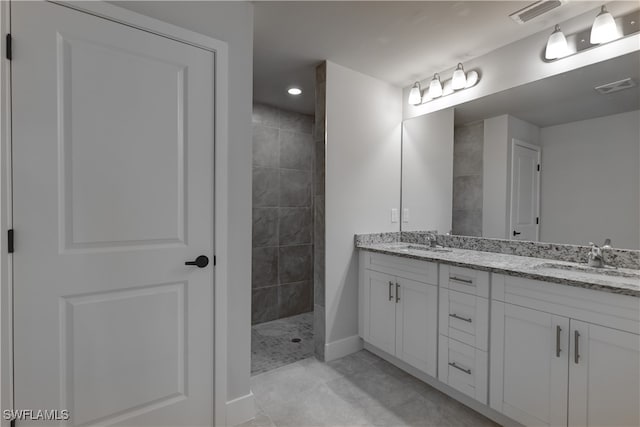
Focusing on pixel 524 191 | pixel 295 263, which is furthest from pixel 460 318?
pixel 295 263

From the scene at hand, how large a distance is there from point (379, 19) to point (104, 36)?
58.5 inches

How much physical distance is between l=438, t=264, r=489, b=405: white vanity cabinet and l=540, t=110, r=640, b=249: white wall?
2.21 feet

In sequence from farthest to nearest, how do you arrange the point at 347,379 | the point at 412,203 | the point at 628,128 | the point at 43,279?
the point at 412,203
the point at 347,379
the point at 628,128
the point at 43,279

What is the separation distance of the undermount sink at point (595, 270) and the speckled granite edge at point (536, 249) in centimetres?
8

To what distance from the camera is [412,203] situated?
2846mm

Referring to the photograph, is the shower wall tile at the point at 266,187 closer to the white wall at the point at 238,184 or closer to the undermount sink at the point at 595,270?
the white wall at the point at 238,184

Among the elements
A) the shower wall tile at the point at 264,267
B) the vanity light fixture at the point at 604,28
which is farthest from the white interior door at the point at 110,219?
the vanity light fixture at the point at 604,28

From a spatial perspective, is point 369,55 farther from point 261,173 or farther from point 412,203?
point 261,173

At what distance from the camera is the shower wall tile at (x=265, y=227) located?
10.8 ft

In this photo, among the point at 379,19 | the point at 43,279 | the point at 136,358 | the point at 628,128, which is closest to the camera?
the point at 43,279

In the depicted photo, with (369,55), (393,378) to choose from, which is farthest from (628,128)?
(393,378)

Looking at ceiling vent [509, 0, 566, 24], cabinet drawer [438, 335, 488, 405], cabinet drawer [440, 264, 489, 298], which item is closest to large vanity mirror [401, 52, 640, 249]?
ceiling vent [509, 0, 566, 24]

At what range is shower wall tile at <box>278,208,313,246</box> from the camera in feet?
11.4

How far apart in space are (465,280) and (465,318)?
0.74 ft
